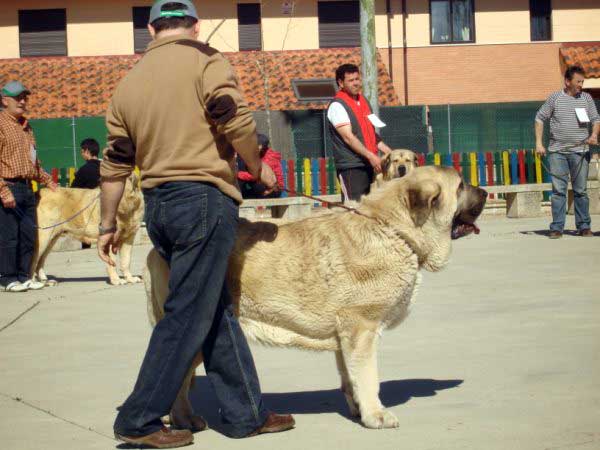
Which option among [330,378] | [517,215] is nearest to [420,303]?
[330,378]

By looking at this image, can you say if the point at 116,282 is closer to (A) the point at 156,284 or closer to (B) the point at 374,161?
(B) the point at 374,161

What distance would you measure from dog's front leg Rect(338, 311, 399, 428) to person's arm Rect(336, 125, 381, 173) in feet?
17.2

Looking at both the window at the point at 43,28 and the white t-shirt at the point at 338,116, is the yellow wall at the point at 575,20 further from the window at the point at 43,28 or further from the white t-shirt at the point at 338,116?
the white t-shirt at the point at 338,116

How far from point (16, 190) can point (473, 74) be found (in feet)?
89.8

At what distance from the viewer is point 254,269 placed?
5.80 meters

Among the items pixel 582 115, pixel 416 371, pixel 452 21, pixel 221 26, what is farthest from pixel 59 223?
pixel 452 21

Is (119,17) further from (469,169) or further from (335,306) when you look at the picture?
(335,306)

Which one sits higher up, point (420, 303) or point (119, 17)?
point (119, 17)

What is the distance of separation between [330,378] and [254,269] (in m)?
1.63

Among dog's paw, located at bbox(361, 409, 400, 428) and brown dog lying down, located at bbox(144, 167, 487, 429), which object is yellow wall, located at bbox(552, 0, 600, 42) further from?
dog's paw, located at bbox(361, 409, 400, 428)

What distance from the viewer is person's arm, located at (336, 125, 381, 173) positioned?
35.8 feet

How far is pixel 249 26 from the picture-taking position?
38.1m

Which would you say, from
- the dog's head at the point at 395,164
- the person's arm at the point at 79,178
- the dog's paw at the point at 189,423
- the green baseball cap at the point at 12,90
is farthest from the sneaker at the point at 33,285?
the dog's paw at the point at 189,423

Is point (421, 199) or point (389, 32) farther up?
point (389, 32)
